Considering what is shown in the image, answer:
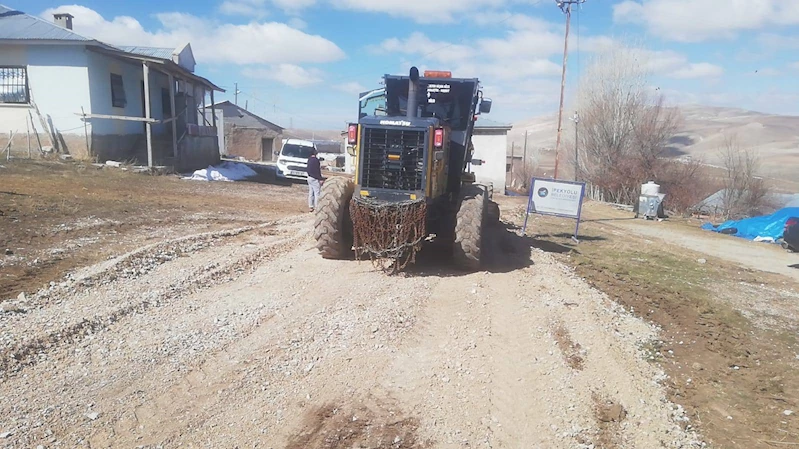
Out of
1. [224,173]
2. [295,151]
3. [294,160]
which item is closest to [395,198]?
[294,160]

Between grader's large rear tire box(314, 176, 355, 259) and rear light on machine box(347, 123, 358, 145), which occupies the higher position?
rear light on machine box(347, 123, 358, 145)

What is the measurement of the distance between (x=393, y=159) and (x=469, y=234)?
1554mm

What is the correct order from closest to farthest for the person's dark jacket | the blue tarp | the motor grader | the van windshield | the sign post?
the motor grader, the sign post, the person's dark jacket, the blue tarp, the van windshield

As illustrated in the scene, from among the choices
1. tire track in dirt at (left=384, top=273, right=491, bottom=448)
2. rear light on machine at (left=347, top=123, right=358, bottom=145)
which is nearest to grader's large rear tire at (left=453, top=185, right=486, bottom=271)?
tire track in dirt at (left=384, top=273, right=491, bottom=448)

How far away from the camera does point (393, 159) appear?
8.31 meters

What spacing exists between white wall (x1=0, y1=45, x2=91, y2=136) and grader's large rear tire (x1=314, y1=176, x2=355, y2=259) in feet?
49.9

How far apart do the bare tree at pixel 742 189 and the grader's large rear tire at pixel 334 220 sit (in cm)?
2125

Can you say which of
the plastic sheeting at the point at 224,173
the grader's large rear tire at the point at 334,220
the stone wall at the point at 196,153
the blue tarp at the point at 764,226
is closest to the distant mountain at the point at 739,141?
the blue tarp at the point at 764,226

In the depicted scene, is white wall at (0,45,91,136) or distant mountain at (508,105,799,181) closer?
white wall at (0,45,91,136)

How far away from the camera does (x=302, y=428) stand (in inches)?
163

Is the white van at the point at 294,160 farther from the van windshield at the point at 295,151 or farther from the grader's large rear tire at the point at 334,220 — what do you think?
the grader's large rear tire at the point at 334,220

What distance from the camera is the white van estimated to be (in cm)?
2380

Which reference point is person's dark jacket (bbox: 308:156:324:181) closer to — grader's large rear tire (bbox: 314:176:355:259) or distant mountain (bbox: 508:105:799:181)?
grader's large rear tire (bbox: 314:176:355:259)

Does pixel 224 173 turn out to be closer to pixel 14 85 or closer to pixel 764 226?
pixel 14 85
